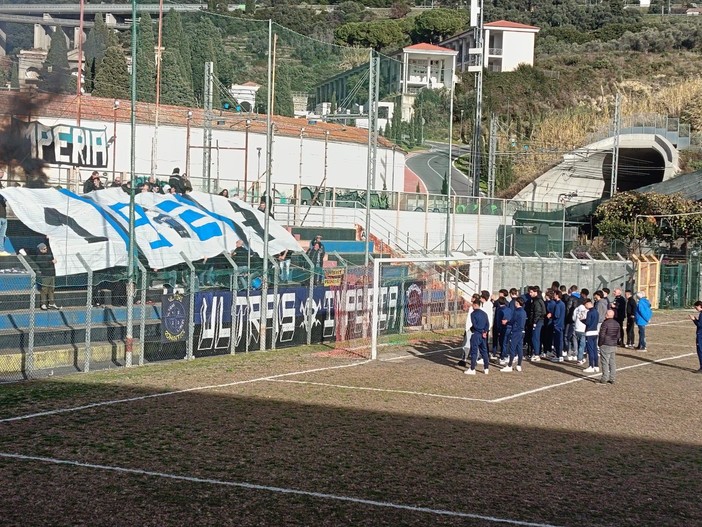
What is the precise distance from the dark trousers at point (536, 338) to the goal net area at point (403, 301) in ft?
10.8

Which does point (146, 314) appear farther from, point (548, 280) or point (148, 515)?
point (548, 280)

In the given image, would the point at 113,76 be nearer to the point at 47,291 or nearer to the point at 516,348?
the point at 47,291

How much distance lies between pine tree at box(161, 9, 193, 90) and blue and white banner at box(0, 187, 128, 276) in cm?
693

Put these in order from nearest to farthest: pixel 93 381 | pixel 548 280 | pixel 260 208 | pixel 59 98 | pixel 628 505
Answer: pixel 628 505
pixel 93 381
pixel 59 98
pixel 260 208
pixel 548 280

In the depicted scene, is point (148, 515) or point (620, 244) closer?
point (148, 515)

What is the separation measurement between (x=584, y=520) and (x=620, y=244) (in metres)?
42.4

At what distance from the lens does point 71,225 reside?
945 inches

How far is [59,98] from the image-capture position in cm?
2408

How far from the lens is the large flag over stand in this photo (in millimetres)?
23203

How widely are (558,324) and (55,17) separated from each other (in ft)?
48.1

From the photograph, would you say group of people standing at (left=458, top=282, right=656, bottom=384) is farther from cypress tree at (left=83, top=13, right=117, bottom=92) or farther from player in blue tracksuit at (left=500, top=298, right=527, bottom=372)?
cypress tree at (left=83, top=13, right=117, bottom=92)

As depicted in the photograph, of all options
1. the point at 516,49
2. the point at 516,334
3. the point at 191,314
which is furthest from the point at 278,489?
the point at 516,49

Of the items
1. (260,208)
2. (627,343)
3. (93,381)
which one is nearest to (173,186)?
(260,208)

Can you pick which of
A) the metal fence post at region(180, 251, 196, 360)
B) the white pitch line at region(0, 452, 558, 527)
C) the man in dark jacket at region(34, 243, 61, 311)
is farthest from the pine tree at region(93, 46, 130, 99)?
the white pitch line at region(0, 452, 558, 527)
